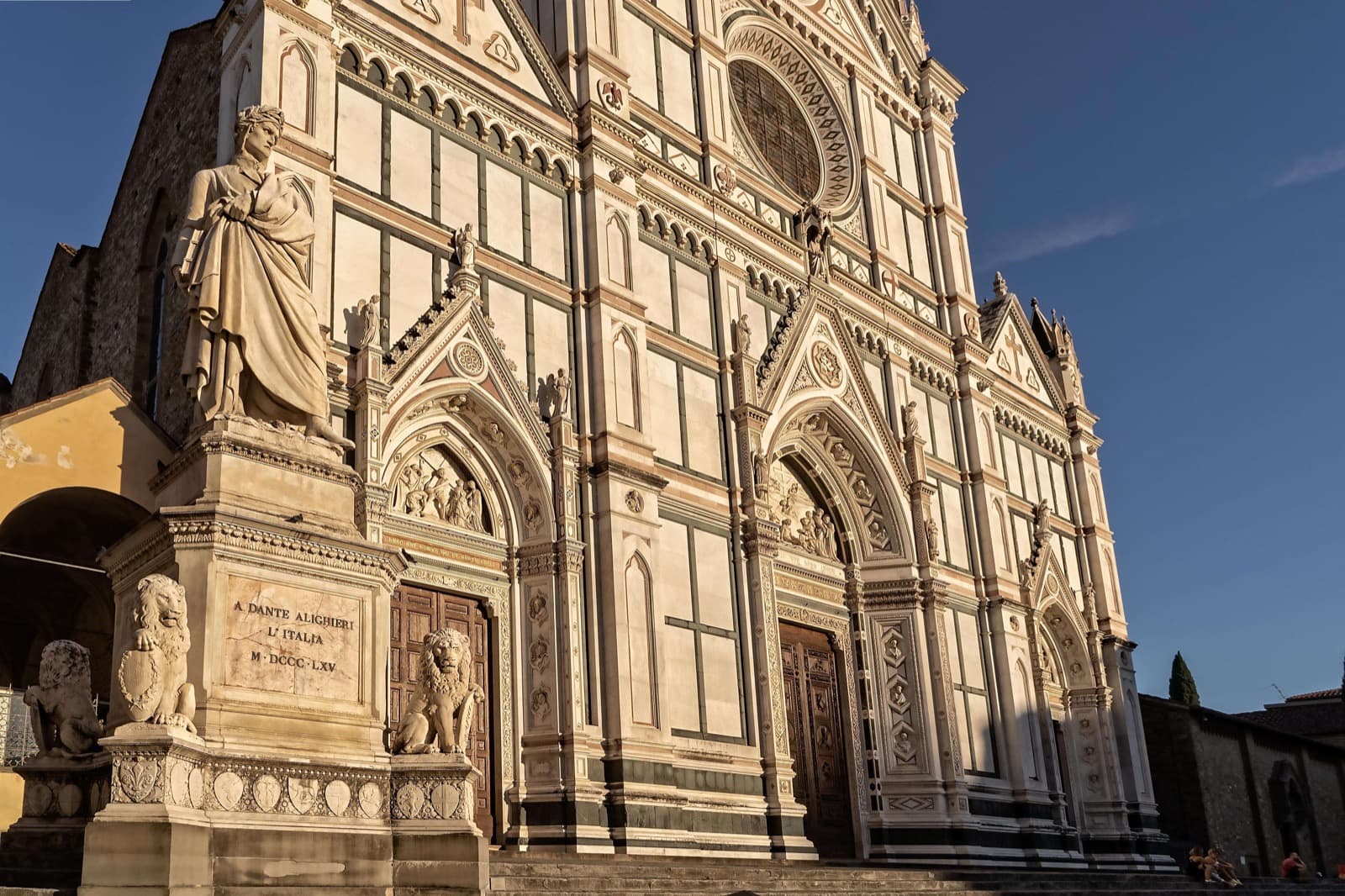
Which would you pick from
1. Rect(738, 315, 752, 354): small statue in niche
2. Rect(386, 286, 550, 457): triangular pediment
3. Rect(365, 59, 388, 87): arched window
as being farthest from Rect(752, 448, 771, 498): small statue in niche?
Rect(365, 59, 388, 87): arched window

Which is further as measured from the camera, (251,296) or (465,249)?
(465,249)

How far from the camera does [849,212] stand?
25.8 metres

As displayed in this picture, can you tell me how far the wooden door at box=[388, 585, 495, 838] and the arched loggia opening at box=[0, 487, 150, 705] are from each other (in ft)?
10.7

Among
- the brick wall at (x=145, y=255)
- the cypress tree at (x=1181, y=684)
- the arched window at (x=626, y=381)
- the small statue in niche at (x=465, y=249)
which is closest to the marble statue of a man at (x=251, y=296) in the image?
the brick wall at (x=145, y=255)

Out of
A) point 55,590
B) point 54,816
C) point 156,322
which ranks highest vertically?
point 156,322

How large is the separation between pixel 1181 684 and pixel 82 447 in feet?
179

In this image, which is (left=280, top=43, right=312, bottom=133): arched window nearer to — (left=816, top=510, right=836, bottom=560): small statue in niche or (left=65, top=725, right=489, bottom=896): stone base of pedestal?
(left=65, top=725, right=489, bottom=896): stone base of pedestal

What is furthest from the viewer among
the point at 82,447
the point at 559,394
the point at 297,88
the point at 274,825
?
the point at 559,394

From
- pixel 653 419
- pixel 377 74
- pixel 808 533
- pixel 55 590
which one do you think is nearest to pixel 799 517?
pixel 808 533

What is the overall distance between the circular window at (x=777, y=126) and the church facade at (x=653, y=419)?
9 centimetres

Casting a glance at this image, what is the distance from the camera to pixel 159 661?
896 cm

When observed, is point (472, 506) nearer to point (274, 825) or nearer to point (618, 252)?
point (618, 252)

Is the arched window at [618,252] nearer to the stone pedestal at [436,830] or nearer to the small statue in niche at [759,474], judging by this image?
the small statue in niche at [759,474]

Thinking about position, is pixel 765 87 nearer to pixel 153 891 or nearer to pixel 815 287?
pixel 815 287
